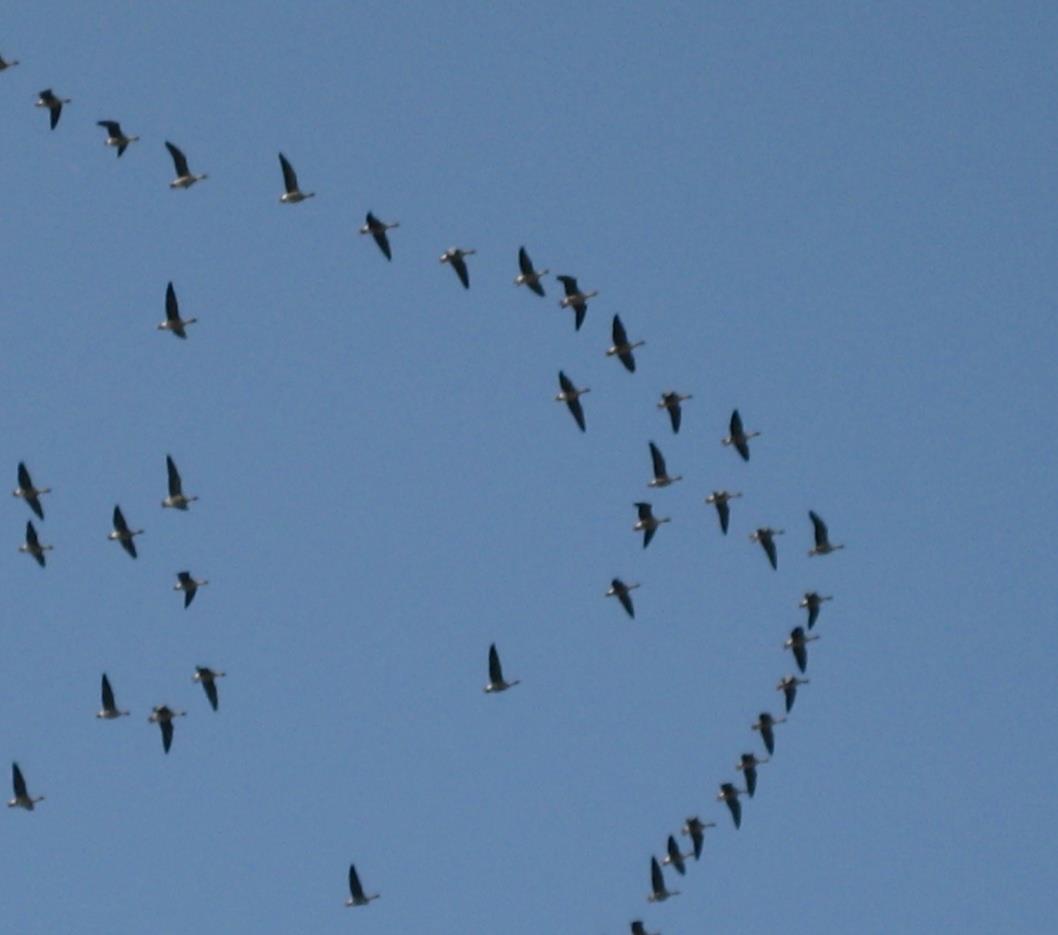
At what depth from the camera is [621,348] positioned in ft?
429

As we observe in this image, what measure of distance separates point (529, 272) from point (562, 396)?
13.2ft

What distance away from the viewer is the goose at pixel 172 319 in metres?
132

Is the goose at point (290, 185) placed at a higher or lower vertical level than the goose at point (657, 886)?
higher

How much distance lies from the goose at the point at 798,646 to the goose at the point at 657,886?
7789 mm

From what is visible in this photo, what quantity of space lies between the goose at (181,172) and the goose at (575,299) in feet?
34.4

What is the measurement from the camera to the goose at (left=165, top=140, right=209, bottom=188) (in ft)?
429

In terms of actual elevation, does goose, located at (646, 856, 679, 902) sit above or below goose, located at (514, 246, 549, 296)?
below

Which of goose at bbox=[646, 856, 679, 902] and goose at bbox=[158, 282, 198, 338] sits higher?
goose at bbox=[158, 282, 198, 338]

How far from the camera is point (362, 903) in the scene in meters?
134

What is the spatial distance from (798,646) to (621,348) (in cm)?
1207

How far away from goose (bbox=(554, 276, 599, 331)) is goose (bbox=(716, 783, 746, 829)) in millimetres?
14628

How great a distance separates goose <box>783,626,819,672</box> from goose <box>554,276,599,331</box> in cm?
1231

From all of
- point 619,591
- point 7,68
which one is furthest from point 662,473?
point 7,68

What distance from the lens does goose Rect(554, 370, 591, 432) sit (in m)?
133
